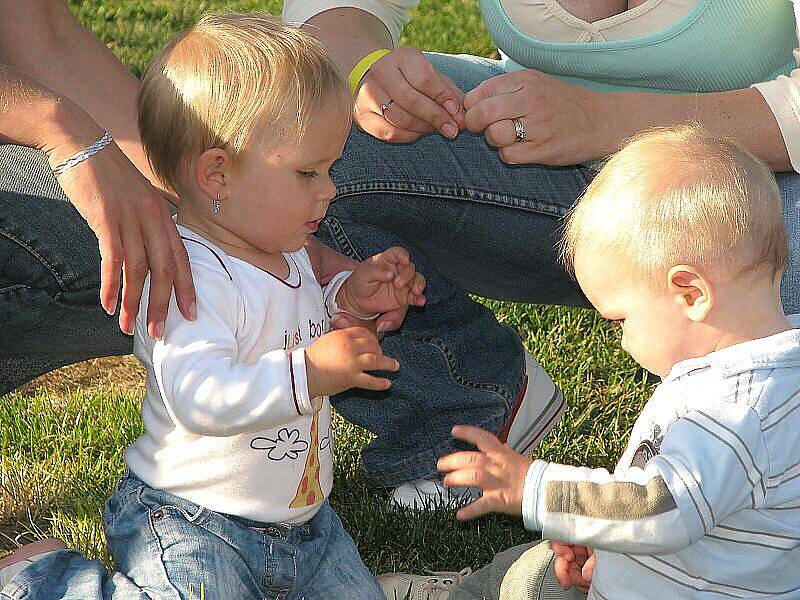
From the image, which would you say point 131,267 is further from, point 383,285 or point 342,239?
point 342,239

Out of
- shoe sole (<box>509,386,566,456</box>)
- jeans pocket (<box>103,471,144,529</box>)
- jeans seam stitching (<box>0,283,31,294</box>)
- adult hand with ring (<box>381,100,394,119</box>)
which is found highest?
adult hand with ring (<box>381,100,394,119</box>)

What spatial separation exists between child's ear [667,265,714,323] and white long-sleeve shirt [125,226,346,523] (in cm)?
64

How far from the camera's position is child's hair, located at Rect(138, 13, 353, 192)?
2.04 meters

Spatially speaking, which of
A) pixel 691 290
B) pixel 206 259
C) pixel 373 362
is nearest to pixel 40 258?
pixel 206 259

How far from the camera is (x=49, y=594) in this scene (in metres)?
2.15

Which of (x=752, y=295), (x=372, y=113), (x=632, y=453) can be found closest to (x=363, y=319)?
(x=372, y=113)

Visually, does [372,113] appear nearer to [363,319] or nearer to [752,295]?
[363,319]

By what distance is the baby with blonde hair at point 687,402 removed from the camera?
5.60ft

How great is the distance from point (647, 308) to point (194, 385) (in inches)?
30.7

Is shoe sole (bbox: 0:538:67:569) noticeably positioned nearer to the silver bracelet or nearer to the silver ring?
the silver bracelet

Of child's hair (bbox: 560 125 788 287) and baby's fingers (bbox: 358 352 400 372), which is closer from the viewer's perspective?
child's hair (bbox: 560 125 788 287)

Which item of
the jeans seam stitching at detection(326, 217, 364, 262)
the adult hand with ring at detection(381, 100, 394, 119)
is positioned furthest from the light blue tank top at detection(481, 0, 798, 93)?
the jeans seam stitching at detection(326, 217, 364, 262)

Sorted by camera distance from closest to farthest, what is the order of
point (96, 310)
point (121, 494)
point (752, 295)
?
point (752, 295) → point (121, 494) → point (96, 310)

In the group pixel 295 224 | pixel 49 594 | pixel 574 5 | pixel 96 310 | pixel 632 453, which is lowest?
pixel 49 594
